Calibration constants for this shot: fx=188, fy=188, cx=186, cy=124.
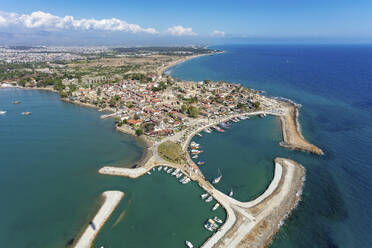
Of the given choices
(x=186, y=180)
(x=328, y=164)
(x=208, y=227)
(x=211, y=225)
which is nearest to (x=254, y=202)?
(x=211, y=225)

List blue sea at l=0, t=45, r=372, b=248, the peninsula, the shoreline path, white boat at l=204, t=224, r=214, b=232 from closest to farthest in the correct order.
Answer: the shoreline path → white boat at l=204, t=224, r=214, b=232 → blue sea at l=0, t=45, r=372, b=248 → the peninsula

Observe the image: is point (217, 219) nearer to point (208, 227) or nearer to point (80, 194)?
point (208, 227)

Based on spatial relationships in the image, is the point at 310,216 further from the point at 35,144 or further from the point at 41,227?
the point at 35,144

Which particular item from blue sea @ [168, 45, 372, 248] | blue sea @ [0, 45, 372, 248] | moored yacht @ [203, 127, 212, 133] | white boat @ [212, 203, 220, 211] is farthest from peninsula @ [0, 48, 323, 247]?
blue sea @ [168, 45, 372, 248]

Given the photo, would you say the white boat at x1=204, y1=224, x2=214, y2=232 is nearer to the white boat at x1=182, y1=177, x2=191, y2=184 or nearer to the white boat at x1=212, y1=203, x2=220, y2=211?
the white boat at x1=212, y1=203, x2=220, y2=211

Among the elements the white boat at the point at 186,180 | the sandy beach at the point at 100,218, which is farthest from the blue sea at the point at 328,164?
the sandy beach at the point at 100,218

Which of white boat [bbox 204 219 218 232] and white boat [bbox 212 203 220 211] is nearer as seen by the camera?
white boat [bbox 204 219 218 232]
